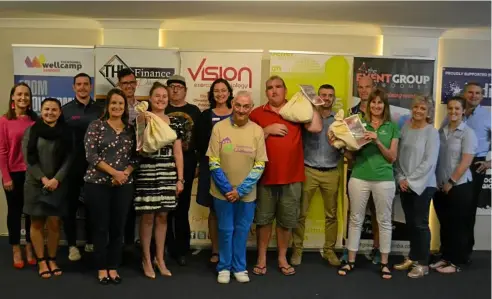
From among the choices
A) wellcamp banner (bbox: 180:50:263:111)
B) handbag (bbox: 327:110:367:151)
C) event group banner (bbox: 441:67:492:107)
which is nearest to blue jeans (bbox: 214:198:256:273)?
handbag (bbox: 327:110:367:151)

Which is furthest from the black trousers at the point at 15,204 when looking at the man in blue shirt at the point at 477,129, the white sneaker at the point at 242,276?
the man in blue shirt at the point at 477,129

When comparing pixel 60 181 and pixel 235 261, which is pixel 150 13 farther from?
pixel 235 261

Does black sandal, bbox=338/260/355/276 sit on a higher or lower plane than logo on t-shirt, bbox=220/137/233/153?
lower

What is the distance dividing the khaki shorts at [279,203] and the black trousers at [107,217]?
3.22 ft

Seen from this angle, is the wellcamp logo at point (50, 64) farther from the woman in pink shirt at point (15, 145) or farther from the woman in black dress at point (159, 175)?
the woman in black dress at point (159, 175)

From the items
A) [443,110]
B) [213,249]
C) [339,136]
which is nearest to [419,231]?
[339,136]

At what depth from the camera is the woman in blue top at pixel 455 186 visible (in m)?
3.47

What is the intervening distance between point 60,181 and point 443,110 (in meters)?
3.58

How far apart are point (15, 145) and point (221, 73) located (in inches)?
73.5

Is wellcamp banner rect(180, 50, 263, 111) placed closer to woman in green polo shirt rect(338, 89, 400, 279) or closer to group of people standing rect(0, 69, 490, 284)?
group of people standing rect(0, 69, 490, 284)

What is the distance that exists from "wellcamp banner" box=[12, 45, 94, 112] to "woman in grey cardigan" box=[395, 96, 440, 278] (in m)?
2.94

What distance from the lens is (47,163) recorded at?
313 cm

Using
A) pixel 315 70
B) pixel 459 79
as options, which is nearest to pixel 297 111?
pixel 315 70

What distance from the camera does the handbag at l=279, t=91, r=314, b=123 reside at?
322 centimetres
